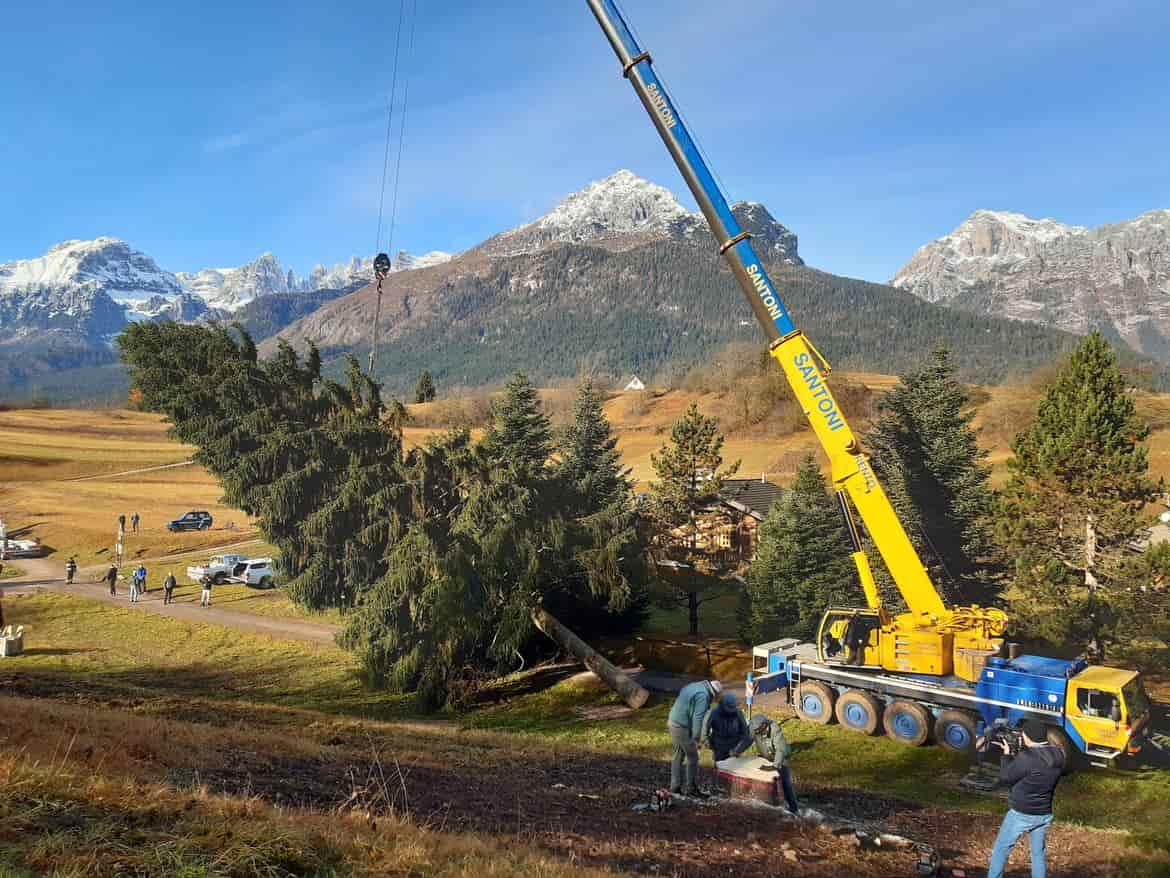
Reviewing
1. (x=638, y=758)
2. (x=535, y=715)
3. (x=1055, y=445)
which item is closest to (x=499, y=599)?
(x=535, y=715)

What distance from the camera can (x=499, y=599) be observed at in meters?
22.5

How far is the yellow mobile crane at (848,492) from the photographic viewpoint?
1574 cm

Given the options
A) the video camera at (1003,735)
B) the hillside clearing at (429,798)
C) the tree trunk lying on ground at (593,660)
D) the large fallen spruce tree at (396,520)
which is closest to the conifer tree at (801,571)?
the large fallen spruce tree at (396,520)

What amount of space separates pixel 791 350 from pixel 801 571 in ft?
43.1

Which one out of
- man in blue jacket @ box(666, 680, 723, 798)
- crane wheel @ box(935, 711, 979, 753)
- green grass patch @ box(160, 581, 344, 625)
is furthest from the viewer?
green grass patch @ box(160, 581, 344, 625)

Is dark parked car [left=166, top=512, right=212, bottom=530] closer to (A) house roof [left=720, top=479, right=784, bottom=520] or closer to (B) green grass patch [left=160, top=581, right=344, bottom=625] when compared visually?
(B) green grass patch [left=160, top=581, right=344, bottom=625]

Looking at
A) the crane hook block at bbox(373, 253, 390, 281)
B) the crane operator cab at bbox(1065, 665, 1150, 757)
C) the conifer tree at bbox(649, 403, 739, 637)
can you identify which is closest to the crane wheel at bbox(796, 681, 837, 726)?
the crane operator cab at bbox(1065, 665, 1150, 757)

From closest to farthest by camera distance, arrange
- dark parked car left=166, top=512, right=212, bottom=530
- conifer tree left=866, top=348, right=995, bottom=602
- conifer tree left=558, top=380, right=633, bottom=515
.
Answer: conifer tree left=866, top=348, right=995, bottom=602, conifer tree left=558, top=380, right=633, bottom=515, dark parked car left=166, top=512, right=212, bottom=530

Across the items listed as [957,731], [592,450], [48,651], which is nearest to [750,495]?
[592,450]

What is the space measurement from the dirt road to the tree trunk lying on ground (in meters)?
10.5

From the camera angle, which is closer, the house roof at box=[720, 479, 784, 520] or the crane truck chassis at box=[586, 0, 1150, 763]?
the crane truck chassis at box=[586, 0, 1150, 763]

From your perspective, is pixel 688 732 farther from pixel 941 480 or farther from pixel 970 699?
pixel 941 480

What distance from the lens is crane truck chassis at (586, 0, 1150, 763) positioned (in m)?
14.3

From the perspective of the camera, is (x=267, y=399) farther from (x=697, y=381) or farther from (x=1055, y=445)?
(x=697, y=381)
